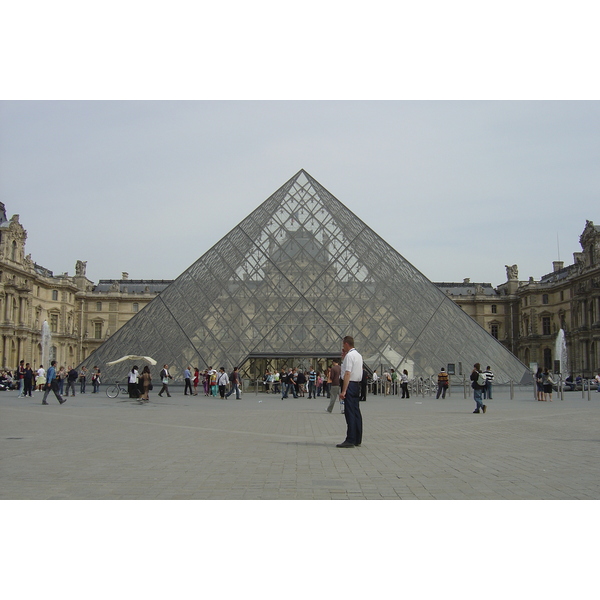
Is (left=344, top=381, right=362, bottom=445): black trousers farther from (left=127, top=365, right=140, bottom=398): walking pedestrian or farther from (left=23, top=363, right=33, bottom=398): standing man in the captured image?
(left=23, top=363, right=33, bottom=398): standing man

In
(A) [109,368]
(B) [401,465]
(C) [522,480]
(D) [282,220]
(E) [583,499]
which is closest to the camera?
(E) [583,499]

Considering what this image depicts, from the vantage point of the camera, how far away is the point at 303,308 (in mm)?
26422

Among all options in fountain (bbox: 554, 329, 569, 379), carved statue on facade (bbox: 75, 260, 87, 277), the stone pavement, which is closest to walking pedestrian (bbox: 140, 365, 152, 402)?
the stone pavement

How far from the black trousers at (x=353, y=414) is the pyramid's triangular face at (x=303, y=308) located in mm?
17022

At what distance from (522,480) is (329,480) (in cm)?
169

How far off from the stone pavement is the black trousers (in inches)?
8.1

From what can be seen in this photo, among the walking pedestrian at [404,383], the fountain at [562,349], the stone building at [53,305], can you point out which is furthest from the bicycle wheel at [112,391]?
the fountain at [562,349]

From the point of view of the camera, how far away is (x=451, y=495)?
5.25 m

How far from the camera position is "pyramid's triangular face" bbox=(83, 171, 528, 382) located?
84.3ft

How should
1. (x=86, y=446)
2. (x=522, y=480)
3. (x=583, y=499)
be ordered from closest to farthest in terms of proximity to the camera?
Result: (x=583, y=499) → (x=522, y=480) → (x=86, y=446)

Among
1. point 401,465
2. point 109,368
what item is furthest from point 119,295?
point 401,465

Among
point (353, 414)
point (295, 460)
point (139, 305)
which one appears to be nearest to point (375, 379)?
point (353, 414)

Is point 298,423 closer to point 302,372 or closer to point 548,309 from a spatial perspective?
point 302,372

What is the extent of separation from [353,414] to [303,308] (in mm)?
17910
